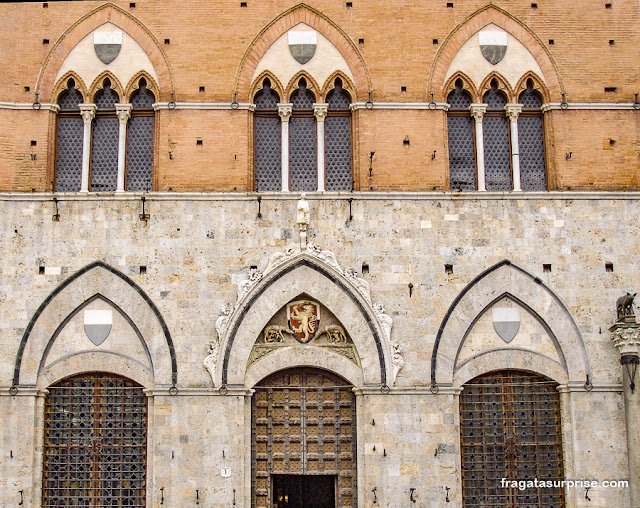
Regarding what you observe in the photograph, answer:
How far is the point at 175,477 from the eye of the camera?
1461 centimetres

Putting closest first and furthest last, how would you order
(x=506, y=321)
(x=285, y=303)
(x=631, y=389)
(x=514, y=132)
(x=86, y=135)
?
(x=631, y=389) → (x=285, y=303) → (x=506, y=321) → (x=86, y=135) → (x=514, y=132)

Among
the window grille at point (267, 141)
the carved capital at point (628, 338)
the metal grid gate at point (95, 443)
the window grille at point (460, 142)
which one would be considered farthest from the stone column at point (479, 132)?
the metal grid gate at point (95, 443)

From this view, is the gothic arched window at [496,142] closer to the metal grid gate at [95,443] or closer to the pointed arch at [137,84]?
the pointed arch at [137,84]

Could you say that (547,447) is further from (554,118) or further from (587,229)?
(554,118)

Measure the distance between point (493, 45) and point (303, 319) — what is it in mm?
5846

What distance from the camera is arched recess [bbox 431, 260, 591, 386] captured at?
15125mm

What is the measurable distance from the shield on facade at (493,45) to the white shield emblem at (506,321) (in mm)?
4329

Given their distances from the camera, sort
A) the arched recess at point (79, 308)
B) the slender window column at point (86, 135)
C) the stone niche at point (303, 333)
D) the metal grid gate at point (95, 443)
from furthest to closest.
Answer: the slender window column at point (86, 135) < the stone niche at point (303, 333) < the arched recess at point (79, 308) < the metal grid gate at point (95, 443)

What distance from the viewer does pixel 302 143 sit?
16078mm

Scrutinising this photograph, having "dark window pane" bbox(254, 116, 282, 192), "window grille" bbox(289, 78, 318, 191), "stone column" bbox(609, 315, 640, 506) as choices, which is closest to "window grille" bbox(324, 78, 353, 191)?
"window grille" bbox(289, 78, 318, 191)

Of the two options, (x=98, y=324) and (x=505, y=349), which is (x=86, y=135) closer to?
(x=98, y=324)

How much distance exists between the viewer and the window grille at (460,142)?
1605 centimetres

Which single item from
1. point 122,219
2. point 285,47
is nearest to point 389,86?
point 285,47

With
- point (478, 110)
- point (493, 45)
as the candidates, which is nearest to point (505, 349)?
point (478, 110)
